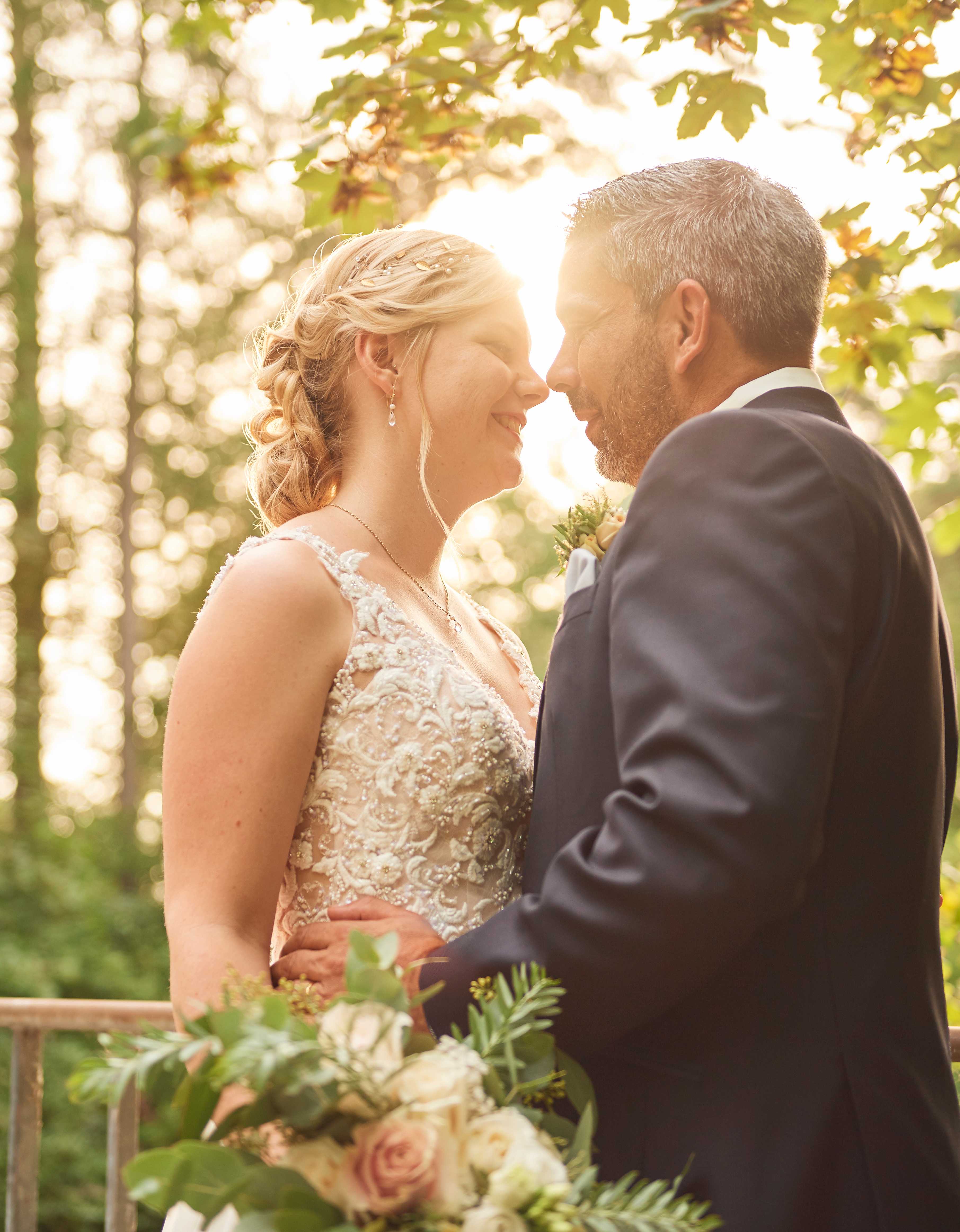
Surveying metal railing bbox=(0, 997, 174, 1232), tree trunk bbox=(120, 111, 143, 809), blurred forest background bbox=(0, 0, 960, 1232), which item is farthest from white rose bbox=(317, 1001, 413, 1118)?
tree trunk bbox=(120, 111, 143, 809)

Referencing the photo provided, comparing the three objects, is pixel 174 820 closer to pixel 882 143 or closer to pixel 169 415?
pixel 882 143

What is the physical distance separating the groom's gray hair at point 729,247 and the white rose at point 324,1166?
1521mm

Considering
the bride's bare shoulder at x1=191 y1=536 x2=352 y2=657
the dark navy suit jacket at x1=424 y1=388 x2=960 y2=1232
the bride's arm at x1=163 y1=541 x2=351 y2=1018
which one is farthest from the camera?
the bride's bare shoulder at x1=191 y1=536 x2=352 y2=657

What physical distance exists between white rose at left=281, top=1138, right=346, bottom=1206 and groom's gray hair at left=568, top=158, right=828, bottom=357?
1.52 m

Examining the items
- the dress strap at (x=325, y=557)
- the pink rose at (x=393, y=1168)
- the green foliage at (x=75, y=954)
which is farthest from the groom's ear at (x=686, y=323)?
the green foliage at (x=75, y=954)

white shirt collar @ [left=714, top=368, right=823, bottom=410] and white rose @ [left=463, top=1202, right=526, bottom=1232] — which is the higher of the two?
white shirt collar @ [left=714, top=368, right=823, bottom=410]

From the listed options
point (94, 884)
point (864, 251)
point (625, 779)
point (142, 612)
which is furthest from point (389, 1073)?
point (142, 612)

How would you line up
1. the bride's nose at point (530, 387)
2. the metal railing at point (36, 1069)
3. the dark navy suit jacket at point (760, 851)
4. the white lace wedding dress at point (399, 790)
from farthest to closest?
1. the metal railing at point (36, 1069)
2. the bride's nose at point (530, 387)
3. the white lace wedding dress at point (399, 790)
4. the dark navy suit jacket at point (760, 851)

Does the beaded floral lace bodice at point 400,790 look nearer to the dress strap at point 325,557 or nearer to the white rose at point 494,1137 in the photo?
the dress strap at point 325,557

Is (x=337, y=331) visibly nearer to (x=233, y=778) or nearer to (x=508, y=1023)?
(x=233, y=778)

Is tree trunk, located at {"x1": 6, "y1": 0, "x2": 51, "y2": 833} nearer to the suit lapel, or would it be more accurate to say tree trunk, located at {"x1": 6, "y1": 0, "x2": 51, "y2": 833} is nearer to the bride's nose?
the bride's nose

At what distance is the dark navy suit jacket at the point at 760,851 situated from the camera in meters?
1.52

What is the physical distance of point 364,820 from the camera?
2.33 metres

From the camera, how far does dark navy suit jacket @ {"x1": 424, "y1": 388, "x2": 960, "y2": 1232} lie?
5.00 ft
